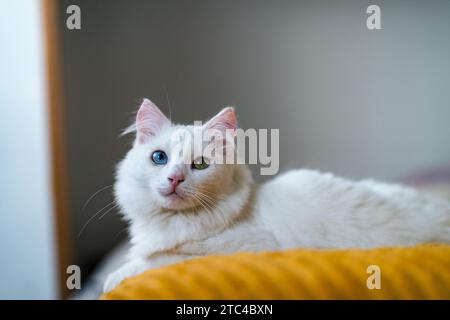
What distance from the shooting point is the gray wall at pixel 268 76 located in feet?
3.66

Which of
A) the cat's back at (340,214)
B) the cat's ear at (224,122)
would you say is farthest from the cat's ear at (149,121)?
the cat's back at (340,214)

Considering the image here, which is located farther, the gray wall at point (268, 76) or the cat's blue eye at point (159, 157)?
the gray wall at point (268, 76)

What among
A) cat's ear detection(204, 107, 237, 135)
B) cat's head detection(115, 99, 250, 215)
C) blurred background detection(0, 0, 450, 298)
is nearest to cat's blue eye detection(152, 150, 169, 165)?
cat's head detection(115, 99, 250, 215)

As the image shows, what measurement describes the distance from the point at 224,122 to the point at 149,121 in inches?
6.8

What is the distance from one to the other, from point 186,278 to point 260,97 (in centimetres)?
63

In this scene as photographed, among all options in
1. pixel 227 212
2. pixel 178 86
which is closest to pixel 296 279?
pixel 227 212

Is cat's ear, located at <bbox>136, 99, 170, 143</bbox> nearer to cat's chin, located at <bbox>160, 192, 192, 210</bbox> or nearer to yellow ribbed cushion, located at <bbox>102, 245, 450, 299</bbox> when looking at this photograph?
cat's chin, located at <bbox>160, 192, 192, 210</bbox>

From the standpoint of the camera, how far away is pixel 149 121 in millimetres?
939

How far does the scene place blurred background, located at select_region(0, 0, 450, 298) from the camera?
1118mm

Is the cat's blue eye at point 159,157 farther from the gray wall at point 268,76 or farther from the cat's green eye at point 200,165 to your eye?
the gray wall at point 268,76

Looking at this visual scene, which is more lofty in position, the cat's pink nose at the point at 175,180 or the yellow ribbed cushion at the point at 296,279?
the cat's pink nose at the point at 175,180

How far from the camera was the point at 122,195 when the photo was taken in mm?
954
